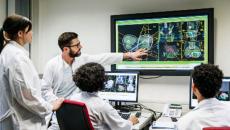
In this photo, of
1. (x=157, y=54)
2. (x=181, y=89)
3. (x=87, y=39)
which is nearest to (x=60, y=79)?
(x=87, y=39)

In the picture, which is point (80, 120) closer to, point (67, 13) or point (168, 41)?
point (168, 41)

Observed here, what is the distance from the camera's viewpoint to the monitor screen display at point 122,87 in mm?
3133

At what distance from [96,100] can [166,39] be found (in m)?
1.42

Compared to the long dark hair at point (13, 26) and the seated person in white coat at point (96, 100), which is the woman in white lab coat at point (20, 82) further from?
the seated person in white coat at point (96, 100)

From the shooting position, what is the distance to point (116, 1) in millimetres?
3461

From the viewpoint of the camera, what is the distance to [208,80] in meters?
1.70

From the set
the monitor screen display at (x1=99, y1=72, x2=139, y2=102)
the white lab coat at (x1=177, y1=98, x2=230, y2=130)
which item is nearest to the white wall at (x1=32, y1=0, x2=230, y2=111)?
the monitor screen display at (x1=99, y1=72, x2=139, y2=102)

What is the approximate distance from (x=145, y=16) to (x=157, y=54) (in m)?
0.44

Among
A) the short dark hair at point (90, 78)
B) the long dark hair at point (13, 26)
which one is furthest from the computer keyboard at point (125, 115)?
the long dark hair at point (13, 26)

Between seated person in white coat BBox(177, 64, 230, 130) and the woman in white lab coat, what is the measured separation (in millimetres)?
935

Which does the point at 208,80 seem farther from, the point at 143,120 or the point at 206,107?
the point at 143,120

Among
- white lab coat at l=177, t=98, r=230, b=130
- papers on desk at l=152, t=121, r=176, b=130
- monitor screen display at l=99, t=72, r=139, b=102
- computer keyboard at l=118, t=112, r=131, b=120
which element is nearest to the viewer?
white lab coat at l=177, t=98, r=230, b=130

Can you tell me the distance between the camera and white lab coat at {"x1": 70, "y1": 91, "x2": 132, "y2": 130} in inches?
78.9

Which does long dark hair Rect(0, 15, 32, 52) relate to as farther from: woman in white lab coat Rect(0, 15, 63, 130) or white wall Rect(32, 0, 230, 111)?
white wall Rect(32, 0, 230, 111)
